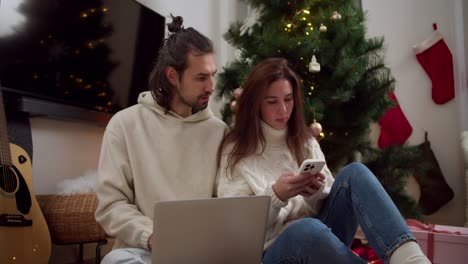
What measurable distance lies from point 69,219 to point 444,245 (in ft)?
4.39

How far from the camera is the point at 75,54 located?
6.12 feet

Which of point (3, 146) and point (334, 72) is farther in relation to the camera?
Answer: point (334, 72)

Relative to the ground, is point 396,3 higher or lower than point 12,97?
higher

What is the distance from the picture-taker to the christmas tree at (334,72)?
5.82 ft

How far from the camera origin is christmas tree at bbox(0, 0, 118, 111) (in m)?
1.62

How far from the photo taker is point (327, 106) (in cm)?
186

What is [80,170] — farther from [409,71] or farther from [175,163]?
[409,71]

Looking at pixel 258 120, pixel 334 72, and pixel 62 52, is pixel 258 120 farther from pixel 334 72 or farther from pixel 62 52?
pixel 62 52

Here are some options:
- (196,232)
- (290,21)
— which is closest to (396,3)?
(290,21)

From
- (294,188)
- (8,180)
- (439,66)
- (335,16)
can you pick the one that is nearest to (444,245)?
(294,188)

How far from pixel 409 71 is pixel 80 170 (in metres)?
2.17

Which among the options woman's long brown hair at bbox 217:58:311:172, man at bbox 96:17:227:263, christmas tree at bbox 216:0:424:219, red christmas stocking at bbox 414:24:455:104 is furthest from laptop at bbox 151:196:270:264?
red christmas stocking at bbox 414:24:455:104

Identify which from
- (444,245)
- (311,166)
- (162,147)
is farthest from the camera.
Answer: (444,245)

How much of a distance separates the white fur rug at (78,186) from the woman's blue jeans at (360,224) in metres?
0.92
